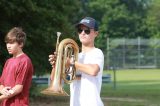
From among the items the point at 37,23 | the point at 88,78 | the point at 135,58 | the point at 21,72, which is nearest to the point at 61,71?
the point at 88,78

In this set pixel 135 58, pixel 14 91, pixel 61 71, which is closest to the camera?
pixel 61 71

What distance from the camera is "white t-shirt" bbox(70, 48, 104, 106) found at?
6.08 meters

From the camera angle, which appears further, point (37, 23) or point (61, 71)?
point (37, 23)

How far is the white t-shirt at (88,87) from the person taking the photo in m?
6.08

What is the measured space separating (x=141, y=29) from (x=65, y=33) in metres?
60.6

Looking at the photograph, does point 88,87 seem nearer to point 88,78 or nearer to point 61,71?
point 88,78

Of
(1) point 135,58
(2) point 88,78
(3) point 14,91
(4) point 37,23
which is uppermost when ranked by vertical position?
(1) point 135,58

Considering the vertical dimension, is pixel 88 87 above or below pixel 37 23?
below

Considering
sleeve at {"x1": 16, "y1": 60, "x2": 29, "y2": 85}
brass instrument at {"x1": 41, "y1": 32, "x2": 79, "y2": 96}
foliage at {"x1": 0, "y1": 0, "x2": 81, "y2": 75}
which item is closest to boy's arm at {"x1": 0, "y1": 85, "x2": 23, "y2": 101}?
sleeve at {"x1": 16, "y1": 60, "x2": 29, "y2": 85}

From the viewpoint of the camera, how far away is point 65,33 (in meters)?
17.6

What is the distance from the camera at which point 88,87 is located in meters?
6.08

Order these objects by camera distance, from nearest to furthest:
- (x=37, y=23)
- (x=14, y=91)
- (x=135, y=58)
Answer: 1. (x=14, y=91)
2. (x=37, y=23)
3. (x=135, y=58)

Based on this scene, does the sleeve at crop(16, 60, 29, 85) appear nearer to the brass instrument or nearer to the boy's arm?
the boy's arm

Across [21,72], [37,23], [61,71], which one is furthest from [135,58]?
[61,71]
